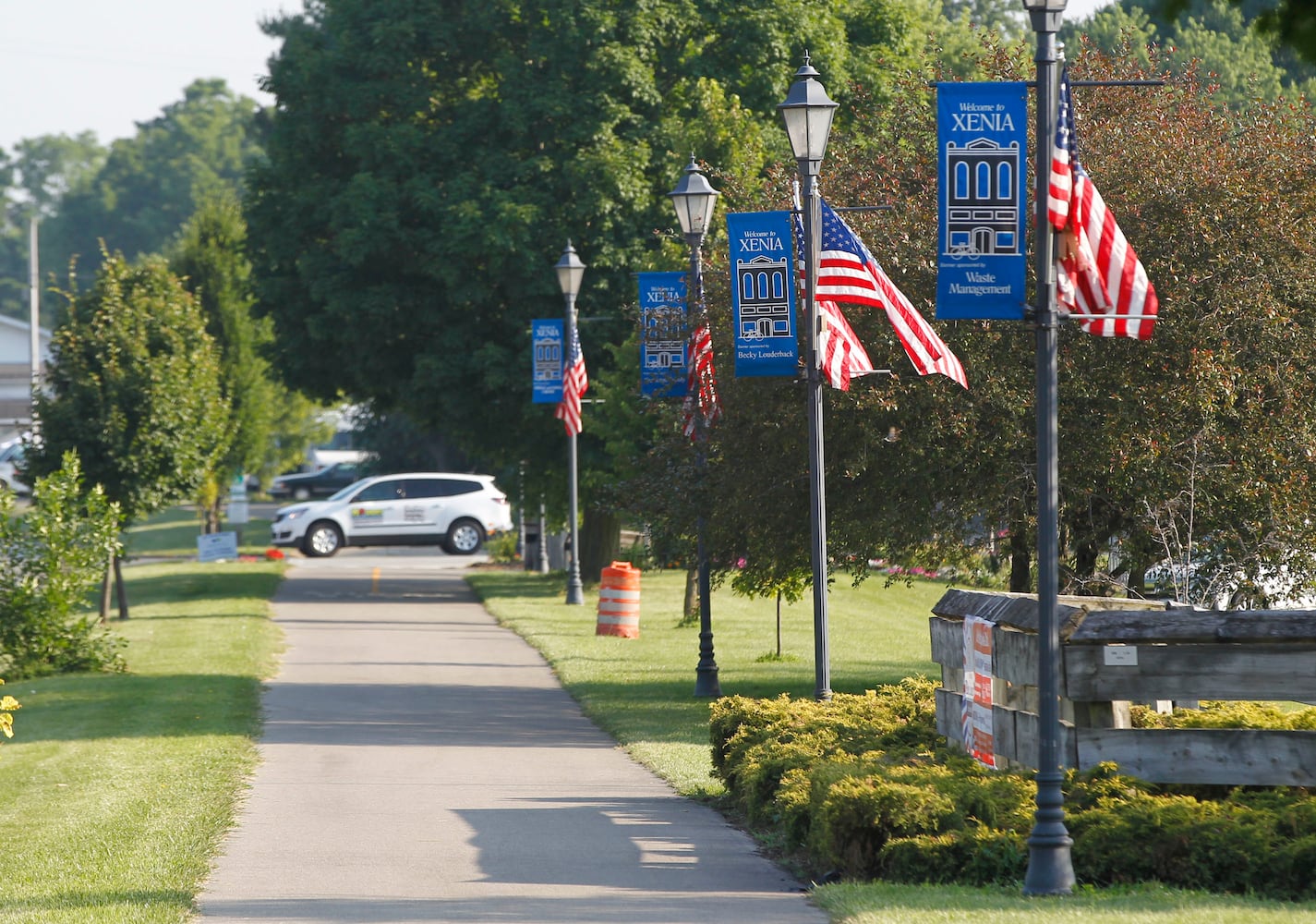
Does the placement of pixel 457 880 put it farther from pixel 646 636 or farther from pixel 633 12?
pixel 633 12

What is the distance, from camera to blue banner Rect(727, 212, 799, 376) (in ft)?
45.9

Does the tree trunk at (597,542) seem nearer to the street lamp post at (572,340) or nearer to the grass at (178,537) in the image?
the street lamp post at (572,340)

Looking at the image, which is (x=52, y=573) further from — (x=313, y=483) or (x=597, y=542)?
(x=313, y=483)

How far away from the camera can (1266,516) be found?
14227 mm

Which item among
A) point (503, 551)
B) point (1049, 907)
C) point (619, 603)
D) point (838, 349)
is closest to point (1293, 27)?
point (1049, 907)

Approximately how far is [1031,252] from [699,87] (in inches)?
534

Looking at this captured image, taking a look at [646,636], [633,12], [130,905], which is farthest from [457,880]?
[633,12]

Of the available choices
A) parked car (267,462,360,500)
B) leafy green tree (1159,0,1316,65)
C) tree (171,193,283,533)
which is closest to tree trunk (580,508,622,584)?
tree (171,193,283,533)

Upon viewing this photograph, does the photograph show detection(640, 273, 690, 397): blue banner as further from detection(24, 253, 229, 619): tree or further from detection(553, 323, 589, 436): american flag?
detection(24, 253, 229, 619): tree

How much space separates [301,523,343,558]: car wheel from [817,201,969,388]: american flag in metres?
29.6

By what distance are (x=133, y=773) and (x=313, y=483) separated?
2182 inches

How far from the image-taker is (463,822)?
1070 centimetres

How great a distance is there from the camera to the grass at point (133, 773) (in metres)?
8.71

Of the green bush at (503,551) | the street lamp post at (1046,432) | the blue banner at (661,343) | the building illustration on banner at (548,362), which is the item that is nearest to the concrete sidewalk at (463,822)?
the street lamp post at (1046,432)
